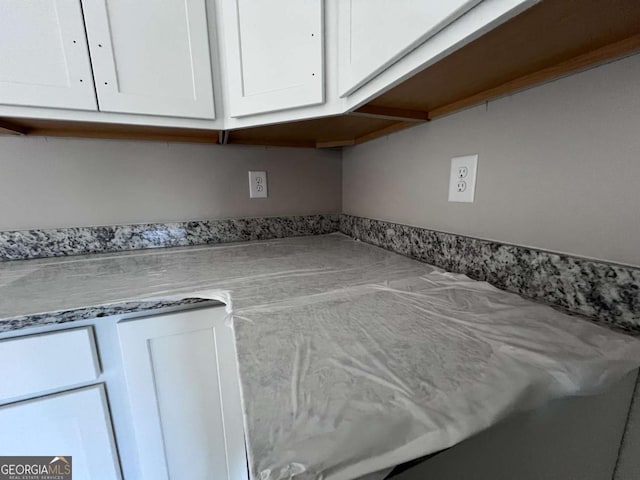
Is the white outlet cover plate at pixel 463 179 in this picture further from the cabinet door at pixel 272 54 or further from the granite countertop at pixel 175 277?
the cabinet door at pixel 272 54

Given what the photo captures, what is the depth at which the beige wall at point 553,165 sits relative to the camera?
43cm

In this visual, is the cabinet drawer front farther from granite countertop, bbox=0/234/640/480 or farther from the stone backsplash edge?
the stone backsplash edge

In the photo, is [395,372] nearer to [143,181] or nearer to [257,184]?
[257,184]

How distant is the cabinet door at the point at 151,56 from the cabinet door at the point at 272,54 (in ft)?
0.28

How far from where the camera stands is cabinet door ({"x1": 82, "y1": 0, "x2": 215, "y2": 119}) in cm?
70

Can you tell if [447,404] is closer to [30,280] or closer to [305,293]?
[305,293]

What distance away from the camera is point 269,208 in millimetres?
1230

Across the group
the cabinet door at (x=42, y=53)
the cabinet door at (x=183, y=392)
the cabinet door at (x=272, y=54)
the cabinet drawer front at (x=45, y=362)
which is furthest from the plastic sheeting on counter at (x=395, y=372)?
the cabinet door at (x=42, y=53)

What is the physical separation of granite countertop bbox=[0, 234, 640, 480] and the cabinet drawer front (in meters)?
0.06

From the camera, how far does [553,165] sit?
52 cm

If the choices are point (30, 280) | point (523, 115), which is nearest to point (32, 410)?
point (30, 280)

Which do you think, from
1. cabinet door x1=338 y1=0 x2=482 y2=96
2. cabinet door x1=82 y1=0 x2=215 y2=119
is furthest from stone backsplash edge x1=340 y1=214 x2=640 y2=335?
cabinet door x1=82 y1=0 x2=215 y2=119

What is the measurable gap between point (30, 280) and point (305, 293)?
738 millimetres

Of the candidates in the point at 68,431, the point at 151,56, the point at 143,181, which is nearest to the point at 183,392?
the point at 68,431
